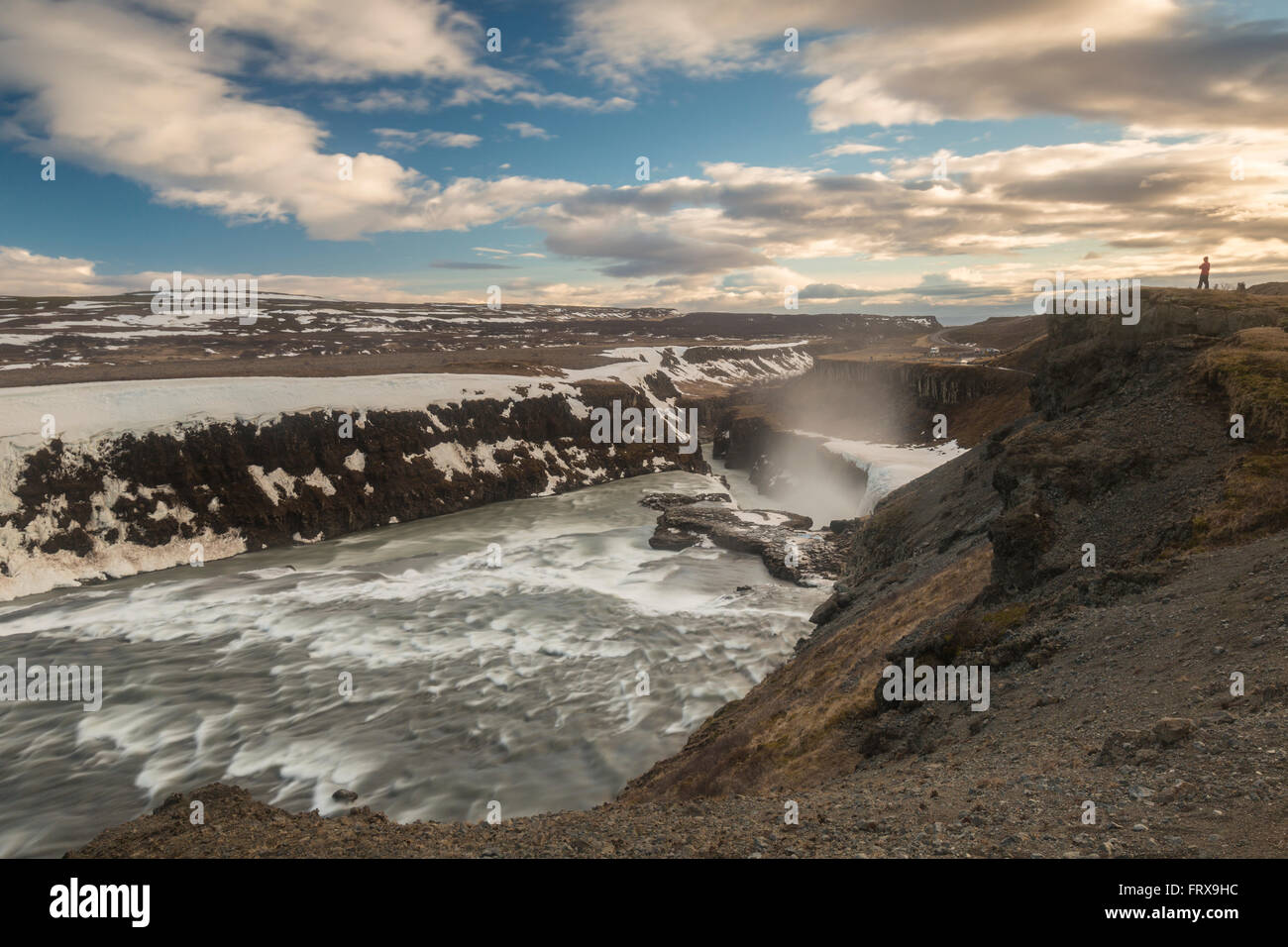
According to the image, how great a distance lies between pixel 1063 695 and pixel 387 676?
869 inches

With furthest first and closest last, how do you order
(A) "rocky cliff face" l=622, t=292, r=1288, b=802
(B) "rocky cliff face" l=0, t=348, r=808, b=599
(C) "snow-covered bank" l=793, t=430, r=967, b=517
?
(C) "snow-covered bank" l=793, t=430, r=967, b=517 < (B) "rocky cliff face" l=0, t=348, r=808, b=599 < (A) "rocky cliff face" l=622, t=292, r=1288, b=802

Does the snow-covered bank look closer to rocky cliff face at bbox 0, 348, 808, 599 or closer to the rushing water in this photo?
the rushing water

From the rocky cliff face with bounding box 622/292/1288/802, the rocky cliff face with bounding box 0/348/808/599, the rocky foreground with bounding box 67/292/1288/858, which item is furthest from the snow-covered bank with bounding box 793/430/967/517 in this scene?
the rocky cliff face with bounding box 0/348/808/599

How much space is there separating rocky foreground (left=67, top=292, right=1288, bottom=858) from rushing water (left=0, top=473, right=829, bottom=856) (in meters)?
4.21

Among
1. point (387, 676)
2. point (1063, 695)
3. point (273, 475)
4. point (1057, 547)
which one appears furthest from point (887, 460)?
point (273, 475)

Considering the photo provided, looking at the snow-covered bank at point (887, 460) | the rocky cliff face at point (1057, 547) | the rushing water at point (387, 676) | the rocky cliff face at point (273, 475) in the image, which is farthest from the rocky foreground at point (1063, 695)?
the rocky cliff face at point (273, 475)

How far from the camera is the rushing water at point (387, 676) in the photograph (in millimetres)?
18672

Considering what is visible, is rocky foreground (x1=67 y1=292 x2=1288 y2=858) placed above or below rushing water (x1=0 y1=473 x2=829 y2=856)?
above

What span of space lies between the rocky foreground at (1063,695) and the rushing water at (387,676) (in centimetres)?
421

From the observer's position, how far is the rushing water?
18672 millimetres

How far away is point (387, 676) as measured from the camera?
25031mm

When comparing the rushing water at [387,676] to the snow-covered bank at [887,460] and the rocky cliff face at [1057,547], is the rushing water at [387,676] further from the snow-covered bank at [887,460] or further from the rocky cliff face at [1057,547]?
the snow-covered bank at [887,460]

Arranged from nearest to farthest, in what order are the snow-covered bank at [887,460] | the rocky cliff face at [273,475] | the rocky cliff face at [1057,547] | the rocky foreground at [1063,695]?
the rocky foreground at [1063,695]
the rocky cliff face at [1057,547]
the rocky cliff face at [273,475]
the snow-covered bank at [887,460]
